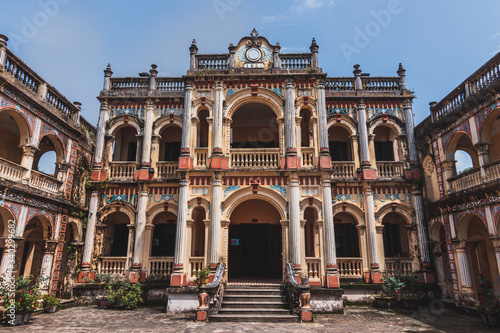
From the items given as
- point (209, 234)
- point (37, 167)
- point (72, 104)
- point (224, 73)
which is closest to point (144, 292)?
point (209, 234)

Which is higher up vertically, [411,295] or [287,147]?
[287,147]

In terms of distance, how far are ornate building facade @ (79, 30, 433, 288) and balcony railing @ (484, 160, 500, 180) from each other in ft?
11.7

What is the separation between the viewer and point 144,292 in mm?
14023

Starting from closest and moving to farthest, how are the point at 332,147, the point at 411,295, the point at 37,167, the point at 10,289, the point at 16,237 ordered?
the point at 10,289
the point at 16,237
the point at 411,295
the point at 37,167
the point at 332,147

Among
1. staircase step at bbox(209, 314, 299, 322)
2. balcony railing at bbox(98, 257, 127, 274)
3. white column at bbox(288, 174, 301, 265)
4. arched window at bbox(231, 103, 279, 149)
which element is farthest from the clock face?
staircase step at bbox(209, 314, 299, 322)

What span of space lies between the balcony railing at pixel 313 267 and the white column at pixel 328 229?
1.40 ft

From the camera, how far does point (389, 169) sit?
15672 millimetres

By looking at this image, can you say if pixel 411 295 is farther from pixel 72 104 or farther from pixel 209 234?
pixel 72 104

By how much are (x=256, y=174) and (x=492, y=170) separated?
8558 millimetres

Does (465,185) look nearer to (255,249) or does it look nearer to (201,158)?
(255,249)

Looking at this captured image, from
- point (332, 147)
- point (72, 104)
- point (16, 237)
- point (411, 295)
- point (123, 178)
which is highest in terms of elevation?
point (72, 104)

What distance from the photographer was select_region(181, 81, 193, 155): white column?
47.5 feet

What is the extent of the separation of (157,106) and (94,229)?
6.58m

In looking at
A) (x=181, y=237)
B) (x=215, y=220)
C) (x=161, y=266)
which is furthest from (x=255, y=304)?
(x=161, y=266)
